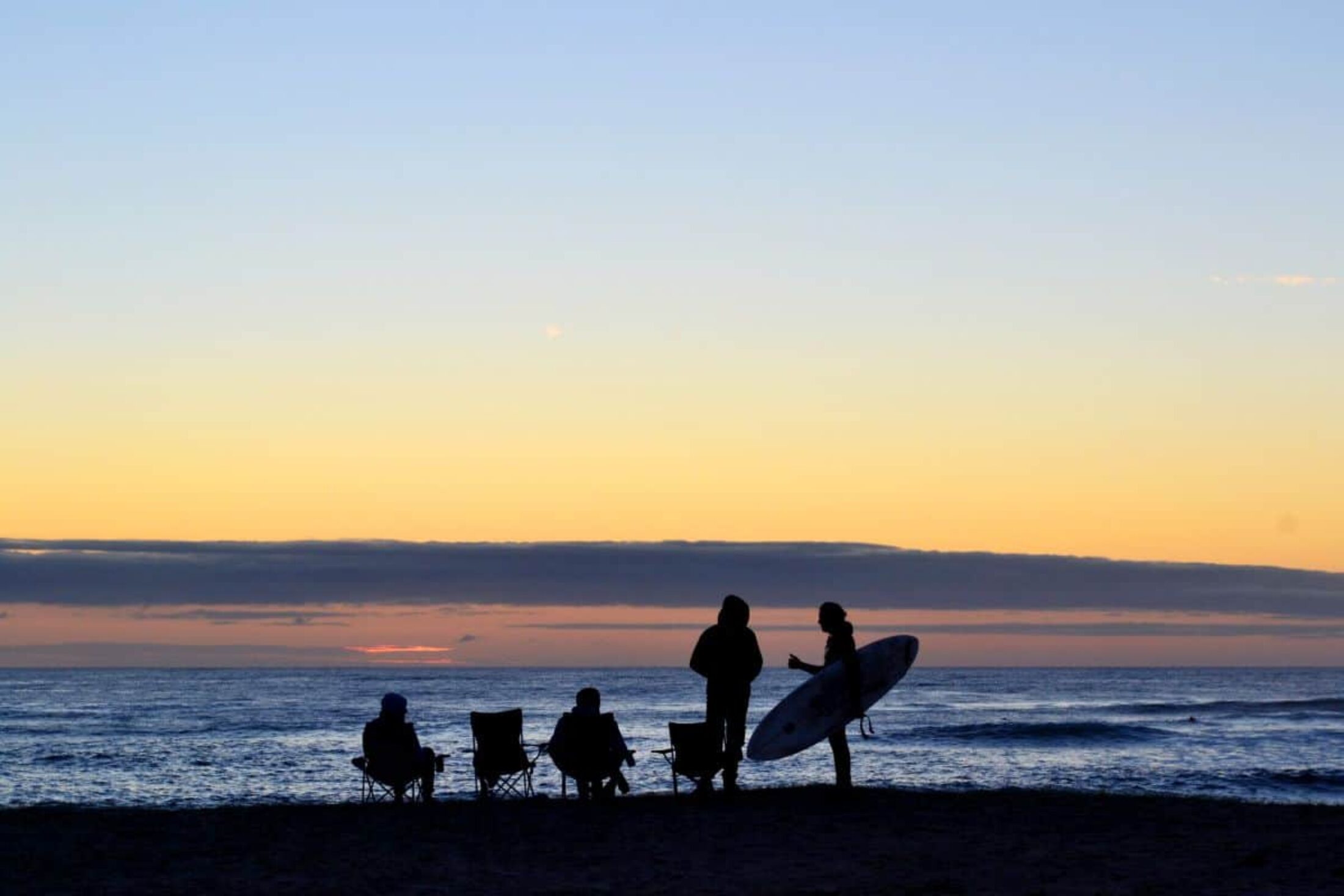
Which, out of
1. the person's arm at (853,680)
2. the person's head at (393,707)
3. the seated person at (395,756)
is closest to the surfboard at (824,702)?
the person's arm at (853,680)

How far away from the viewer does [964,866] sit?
8.98 meters

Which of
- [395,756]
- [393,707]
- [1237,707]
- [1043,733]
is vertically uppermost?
[393,707]

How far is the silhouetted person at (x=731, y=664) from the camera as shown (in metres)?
12.6

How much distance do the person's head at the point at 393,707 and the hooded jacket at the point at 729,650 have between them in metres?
3.37

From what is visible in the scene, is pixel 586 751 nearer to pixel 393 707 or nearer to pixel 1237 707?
pixel 393 707

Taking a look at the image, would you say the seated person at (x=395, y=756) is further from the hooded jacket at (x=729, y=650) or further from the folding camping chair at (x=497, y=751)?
the hooded jacket at (x=729, y=650)

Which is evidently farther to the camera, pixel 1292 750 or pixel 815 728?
pixel 1292 750

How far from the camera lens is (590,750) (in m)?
13.9

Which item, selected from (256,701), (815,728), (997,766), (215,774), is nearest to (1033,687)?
(256,701)

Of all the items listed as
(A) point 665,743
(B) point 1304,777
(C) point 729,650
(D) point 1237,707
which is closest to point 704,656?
Answer: (C) point 729,650

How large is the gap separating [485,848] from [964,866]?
3.46m

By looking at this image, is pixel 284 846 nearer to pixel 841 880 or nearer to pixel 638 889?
pixel 638 889

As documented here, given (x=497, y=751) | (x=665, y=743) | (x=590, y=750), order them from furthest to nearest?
(x=665, y=743)
(x=497, y=751)
(x=590, y=750)

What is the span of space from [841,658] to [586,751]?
2969mm
